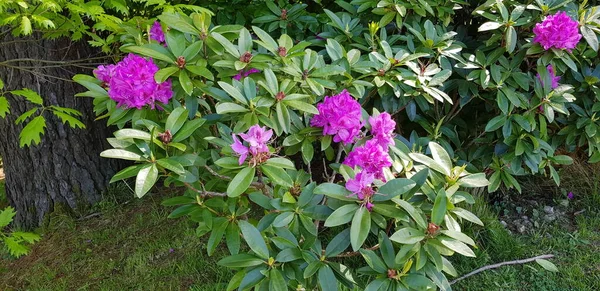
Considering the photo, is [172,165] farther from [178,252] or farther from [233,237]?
[178,252]

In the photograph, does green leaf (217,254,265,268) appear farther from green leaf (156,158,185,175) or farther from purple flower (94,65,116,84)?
purple flower (94,65,116,84)

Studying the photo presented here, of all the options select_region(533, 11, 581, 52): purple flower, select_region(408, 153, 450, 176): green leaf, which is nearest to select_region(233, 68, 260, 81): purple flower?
select_region(408, 153, 450, 176): green leaf

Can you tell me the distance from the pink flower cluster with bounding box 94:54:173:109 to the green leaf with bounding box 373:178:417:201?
793mm

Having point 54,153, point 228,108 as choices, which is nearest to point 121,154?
point 228,108

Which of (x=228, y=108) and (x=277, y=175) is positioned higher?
(x=228, y=108)

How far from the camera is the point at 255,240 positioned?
1481 mm

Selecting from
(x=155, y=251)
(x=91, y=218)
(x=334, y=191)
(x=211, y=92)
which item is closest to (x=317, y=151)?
(x=155, y=251)

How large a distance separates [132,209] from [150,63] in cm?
197

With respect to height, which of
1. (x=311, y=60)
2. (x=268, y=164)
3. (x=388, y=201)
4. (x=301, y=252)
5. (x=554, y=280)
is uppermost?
(x=311, y=60)

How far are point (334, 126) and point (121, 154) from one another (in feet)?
2.21

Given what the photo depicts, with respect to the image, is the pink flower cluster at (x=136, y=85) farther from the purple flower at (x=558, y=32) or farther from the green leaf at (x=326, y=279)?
the purple flower at (x=558, y=32)

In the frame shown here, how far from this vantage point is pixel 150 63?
5.36ft

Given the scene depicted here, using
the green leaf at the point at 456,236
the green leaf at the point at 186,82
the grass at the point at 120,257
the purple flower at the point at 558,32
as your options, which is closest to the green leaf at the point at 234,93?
the green leaf at the point at 186,82

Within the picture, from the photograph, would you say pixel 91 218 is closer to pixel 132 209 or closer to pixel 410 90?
pixel 132 209
